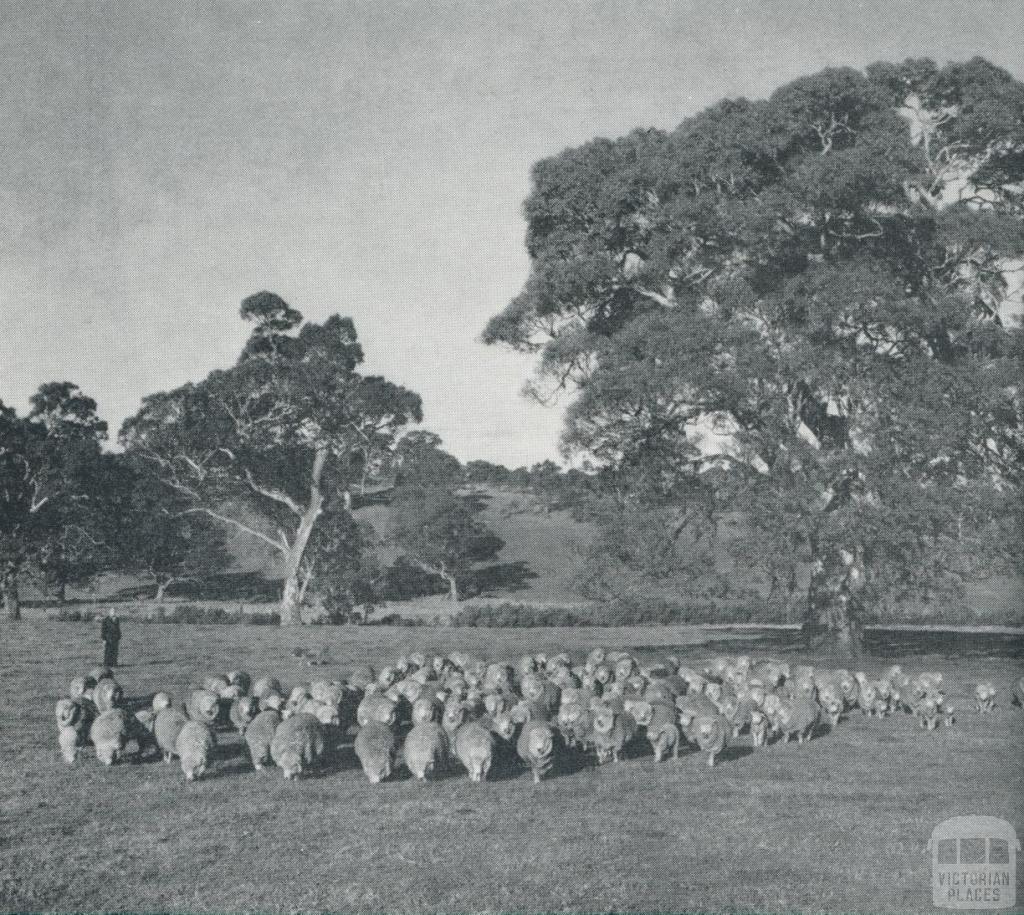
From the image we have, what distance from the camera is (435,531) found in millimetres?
64438

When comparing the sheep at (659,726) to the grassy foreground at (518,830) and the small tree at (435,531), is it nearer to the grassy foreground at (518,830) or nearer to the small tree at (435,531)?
the grassy foreground at (518,830)

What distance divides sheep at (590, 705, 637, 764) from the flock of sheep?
0.02m

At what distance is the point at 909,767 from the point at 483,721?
20.4 ft

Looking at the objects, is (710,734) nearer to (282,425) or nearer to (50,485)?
(282,425)

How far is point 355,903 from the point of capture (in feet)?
27.8

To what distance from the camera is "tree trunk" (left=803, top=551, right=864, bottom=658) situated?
25047mm

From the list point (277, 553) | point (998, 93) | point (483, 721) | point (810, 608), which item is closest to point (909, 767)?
point (483, 721)

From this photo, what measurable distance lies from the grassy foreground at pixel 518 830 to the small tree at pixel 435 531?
1868 inches

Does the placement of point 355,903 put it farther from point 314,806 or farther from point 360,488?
point 360,488

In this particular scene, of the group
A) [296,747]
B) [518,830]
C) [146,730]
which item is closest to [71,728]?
[146,730]

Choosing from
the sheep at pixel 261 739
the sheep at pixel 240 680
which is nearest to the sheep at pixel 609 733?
the sheep at pixel 261 739

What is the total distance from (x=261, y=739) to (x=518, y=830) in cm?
453

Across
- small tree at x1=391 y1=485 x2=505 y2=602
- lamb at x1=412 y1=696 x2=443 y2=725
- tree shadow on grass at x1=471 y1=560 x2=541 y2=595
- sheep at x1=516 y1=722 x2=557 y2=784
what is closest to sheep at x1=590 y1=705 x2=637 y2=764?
sheep at x1=516 y1=722 x2=557 y2=784

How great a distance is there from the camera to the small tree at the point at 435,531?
64.6 metres
